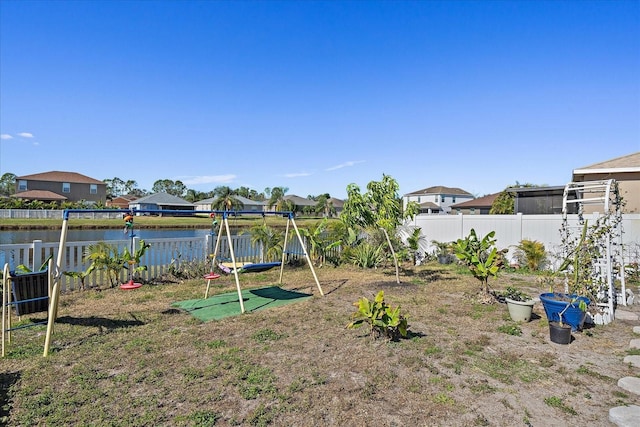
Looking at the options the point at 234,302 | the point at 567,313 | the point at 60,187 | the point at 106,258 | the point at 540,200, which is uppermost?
the point at 60,187

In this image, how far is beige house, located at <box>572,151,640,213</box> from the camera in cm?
1055

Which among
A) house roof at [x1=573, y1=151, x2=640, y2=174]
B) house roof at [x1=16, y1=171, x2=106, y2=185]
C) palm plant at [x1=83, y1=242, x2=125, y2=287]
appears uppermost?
house roof at [x1=16, y1=171, x2=106, y2=185]

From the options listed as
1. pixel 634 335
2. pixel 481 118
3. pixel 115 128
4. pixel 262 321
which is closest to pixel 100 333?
pixel 262 321

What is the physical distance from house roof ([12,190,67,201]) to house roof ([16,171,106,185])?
6.16 ft

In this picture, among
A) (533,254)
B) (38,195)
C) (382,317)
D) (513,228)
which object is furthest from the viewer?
(38,195)

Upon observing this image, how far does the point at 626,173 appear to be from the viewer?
10.7 m

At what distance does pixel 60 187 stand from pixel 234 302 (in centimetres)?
4875

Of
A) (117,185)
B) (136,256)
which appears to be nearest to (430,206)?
(136,256)

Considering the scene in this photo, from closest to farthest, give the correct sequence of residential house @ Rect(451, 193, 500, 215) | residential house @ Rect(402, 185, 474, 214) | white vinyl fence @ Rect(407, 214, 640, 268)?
white vinyl fence @ Rect(407, 214, 640, 268)
residential house @ Rect(451, 193, 500, 215)
residential house @ Rect(402, 185, 474, 214)

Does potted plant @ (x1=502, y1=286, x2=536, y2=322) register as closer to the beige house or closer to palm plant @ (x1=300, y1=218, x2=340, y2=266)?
palm plant @ (x1=300, y1=218, x2=340, y2=266)

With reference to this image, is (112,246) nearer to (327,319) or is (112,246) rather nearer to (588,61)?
(327,319)

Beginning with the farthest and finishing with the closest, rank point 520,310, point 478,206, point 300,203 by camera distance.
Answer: point 300,203
point 478,206
point 520,310

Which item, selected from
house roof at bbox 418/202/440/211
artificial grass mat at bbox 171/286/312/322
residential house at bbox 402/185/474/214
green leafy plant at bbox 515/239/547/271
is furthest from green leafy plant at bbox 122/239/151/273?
residential house at bbox 402/185/474/214

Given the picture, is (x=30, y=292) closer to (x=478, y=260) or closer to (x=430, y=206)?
(x=478, y=260)
